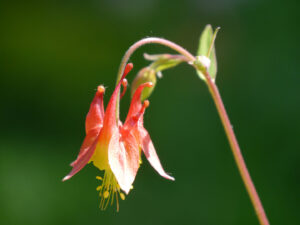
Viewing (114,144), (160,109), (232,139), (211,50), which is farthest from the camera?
(160,109)

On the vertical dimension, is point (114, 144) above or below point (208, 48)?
below

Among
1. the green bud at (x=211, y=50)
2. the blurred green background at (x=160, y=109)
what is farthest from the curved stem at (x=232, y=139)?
the blurred green background at (x=160, y=109)

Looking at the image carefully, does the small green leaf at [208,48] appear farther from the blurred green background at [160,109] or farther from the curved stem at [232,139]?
the blurred green background at [160,109]

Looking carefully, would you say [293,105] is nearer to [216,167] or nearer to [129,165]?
[216,167]

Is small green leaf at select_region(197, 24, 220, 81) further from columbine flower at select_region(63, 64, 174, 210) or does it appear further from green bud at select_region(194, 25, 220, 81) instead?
columbine flower at select_region(63, 64, 174, 210)

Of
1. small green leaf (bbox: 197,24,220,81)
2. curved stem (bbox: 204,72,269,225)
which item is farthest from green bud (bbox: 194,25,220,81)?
curved stem (bbox: 204,72,269,225)

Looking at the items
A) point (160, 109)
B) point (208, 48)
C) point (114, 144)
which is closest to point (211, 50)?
point (208, 48)

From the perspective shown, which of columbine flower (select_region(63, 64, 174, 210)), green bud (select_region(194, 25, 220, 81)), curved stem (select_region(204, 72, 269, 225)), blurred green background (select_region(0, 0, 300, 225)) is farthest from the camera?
blurred green background (select_region(0, 0, 300, 225))

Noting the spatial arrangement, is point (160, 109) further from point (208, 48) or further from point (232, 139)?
point (232, 139)

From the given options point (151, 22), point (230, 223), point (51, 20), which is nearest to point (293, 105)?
point (230, 223)
